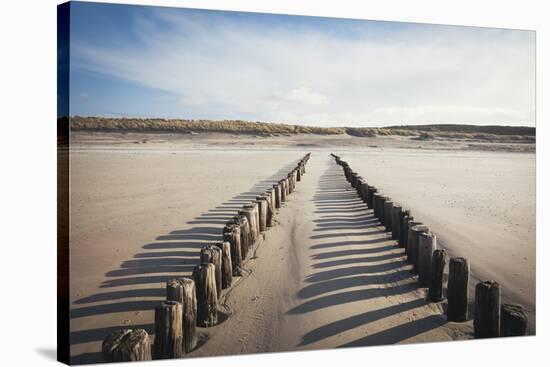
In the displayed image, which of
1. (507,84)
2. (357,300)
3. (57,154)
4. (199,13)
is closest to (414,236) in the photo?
(357,300)

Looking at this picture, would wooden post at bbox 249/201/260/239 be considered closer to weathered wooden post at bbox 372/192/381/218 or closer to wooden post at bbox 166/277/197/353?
weathered wooden post at bbox 372/192/381/218

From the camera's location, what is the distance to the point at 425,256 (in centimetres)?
454

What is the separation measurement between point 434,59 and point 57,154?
153 inches

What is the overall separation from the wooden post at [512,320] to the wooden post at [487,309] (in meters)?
0.06

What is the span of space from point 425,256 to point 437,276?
26 centimetres

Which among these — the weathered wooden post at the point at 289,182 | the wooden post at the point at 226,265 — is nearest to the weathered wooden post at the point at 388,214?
the wooden post at the point at 226,265

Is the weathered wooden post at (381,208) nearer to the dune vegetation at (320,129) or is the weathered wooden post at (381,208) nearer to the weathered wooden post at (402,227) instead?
the weathered wooden post at (402,227)

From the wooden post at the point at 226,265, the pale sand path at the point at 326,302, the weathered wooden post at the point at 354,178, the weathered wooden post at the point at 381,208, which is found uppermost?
the weathered wooden post at the point at 354,178

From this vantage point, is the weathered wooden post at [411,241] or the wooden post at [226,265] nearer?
the wooden post at [226,265]

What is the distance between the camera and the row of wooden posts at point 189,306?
2.89 meters

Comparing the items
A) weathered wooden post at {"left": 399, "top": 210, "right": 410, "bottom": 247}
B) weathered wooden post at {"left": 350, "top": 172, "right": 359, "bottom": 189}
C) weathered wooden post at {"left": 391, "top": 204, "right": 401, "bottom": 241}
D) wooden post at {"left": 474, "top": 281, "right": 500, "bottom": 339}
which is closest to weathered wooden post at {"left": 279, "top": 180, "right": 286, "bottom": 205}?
weathered wooden post at {"left": 350, "top": 172, "right": 359, "bottom": 189}

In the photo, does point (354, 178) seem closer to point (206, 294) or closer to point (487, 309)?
point (487, 309)

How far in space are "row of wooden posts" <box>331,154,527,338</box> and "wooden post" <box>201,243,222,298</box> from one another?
193 centimetres

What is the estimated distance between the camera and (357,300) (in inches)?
173
